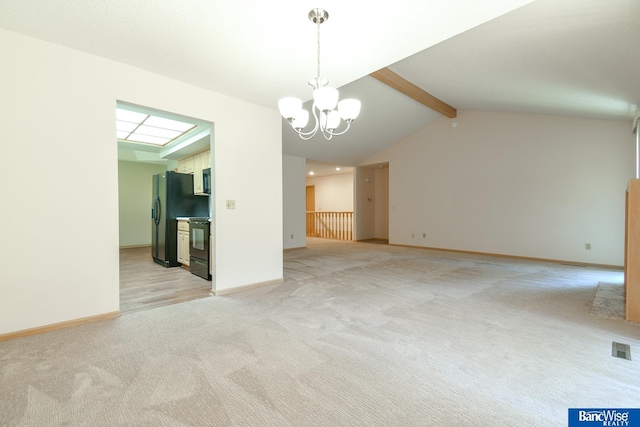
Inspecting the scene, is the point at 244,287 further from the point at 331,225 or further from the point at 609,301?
the point at 331,225

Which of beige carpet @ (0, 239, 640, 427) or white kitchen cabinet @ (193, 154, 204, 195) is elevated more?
white kitchen cabinet @ (193, 154, 204, 195)

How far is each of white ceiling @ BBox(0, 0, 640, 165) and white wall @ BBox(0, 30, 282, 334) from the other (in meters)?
0.19

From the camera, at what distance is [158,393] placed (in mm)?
1534

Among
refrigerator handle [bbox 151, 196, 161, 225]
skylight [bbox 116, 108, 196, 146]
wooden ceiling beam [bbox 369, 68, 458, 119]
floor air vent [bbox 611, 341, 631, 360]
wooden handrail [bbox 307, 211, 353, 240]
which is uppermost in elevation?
wooden ceiling beam [bbox 369, 68, 458, 119]

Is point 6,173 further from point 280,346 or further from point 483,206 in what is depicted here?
point 483,206

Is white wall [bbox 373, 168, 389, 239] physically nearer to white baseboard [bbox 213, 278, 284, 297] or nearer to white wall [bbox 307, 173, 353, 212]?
white wall [bbox 307, 173, 353, 212]

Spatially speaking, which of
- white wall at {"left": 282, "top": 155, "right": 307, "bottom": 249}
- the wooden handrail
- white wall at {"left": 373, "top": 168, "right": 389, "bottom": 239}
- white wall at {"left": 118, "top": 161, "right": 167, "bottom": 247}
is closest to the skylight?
white wall at {"left": 118, "top": 161, "right": 167, "bottom": 247}

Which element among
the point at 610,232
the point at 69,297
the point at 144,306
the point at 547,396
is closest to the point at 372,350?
the point at 547,396

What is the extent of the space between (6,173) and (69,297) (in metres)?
1.12

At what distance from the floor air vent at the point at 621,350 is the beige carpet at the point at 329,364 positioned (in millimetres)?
44

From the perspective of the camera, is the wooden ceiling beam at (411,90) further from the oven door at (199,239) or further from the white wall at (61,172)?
the oven door at (199,239)

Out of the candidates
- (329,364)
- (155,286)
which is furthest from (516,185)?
(155,286)

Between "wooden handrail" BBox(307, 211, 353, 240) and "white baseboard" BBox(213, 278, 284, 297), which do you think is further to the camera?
"wooden handrail" BBox(307, 211, 353, 240)

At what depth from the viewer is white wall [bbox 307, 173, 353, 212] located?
10.9 meters
